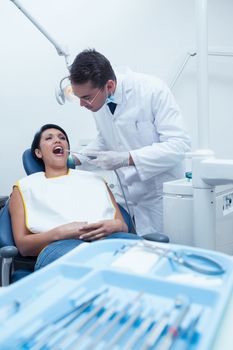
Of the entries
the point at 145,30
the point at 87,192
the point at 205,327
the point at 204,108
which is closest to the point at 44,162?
the point at 87,192

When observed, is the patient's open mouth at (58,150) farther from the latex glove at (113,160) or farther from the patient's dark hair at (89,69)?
the patient's dark hair at (89,69)

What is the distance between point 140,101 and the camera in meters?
1.73

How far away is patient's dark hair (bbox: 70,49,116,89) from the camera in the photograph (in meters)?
1.50

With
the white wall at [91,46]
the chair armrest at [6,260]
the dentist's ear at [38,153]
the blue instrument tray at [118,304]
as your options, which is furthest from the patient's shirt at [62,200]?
the white wall at [91,46]

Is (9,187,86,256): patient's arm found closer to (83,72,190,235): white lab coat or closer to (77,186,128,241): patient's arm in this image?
(77,186,128,241): patient's arm

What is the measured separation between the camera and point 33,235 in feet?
4.75

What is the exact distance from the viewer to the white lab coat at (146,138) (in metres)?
1.63

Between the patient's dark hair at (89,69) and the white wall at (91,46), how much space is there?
1.01m

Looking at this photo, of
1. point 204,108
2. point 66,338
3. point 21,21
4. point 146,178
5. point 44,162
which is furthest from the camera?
point 21,21

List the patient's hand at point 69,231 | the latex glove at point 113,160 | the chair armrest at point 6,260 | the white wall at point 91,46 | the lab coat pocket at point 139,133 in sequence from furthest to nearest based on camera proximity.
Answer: the white wall at point 91,46
the lab coat pocket at point 139,133
the latex glove at point 113,160
the patient's hand at point 69,231
the chair armrest at point 6,260

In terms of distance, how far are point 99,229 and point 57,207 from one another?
0.85 feet

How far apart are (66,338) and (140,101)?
1.39 m

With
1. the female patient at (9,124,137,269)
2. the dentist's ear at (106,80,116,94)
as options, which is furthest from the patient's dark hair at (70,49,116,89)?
the female patient at (9,124,137,269)

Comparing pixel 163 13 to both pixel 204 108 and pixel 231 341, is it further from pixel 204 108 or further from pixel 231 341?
pixel 231 341
